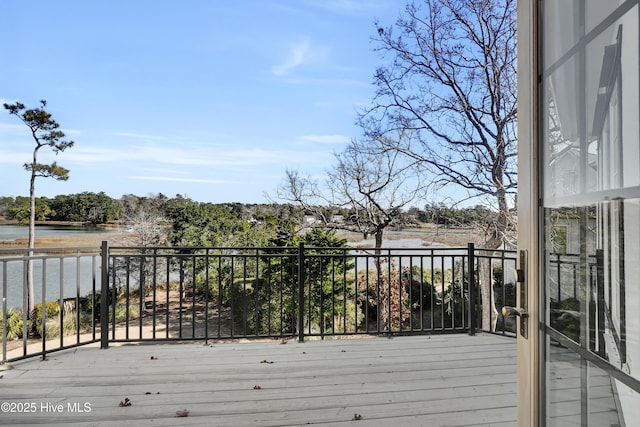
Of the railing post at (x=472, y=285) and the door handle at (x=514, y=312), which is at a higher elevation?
the door handle at (x=514, y=312)

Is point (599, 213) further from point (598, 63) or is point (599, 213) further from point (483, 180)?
point (483, 180)

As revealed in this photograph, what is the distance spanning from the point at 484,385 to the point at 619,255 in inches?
86.9

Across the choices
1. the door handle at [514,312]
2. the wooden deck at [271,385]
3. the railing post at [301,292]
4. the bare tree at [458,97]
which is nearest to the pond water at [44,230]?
the bare tree at [458,97]

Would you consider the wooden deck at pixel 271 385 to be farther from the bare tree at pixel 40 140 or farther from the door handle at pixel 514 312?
the bare tree at pixel 40 140

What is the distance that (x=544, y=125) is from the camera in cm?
95

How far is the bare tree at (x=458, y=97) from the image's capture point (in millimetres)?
6953

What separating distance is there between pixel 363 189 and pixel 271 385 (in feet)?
21.4

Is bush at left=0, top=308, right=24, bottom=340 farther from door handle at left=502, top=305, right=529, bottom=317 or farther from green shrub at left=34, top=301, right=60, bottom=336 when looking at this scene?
door handle at left=502, top=305, right=529, bottom=317

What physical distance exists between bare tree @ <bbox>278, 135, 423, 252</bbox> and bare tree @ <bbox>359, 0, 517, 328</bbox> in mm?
428

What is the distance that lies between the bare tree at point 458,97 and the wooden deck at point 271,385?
4.56 meters

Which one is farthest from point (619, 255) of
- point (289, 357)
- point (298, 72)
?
point (298, 72)

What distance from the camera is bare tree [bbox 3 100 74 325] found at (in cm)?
1063

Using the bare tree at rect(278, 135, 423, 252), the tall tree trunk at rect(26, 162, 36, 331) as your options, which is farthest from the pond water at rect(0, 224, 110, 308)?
the bare tree at rect(278, 135, 423, 252)

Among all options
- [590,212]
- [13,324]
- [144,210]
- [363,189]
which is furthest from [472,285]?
[144,210]
